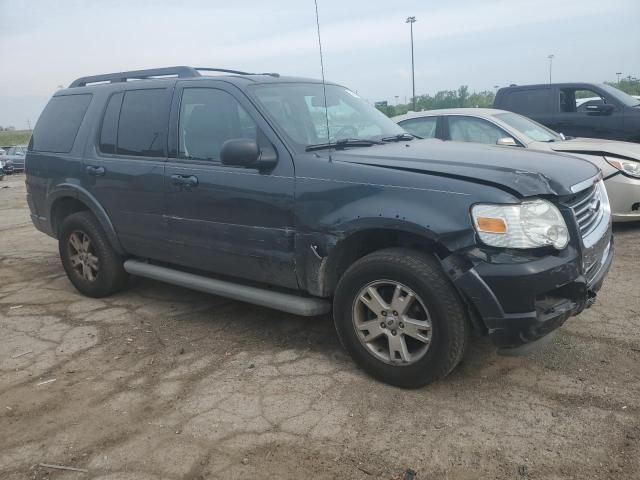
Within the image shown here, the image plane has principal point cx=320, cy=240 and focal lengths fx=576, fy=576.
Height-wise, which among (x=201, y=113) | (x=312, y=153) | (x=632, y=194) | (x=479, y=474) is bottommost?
(x=479, y=474)

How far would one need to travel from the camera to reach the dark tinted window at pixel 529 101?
9.39 m

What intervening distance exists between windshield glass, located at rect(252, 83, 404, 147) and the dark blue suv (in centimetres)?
2

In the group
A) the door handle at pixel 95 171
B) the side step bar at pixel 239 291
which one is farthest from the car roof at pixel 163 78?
the side step bar at pixel 239 291

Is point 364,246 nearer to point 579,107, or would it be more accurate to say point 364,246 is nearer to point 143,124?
point 143,124

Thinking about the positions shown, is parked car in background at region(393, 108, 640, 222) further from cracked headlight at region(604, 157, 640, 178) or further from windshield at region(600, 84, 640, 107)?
windshield at region(600, 84, 640, 107)

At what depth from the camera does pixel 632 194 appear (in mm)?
6543

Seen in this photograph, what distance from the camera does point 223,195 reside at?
394 cm

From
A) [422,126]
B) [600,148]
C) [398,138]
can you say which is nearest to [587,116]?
[600,148]

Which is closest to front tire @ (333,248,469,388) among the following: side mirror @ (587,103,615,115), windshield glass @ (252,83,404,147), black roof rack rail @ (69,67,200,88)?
windshield glass @ (252,83,404,147)

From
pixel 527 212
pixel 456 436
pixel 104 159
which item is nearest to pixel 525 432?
pixel 456 436

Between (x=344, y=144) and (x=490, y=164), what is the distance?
1.04 metres

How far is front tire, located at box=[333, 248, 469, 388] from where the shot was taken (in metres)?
3.07

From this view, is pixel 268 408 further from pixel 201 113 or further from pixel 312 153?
pixel 201 113

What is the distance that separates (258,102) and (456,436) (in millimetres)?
2453
